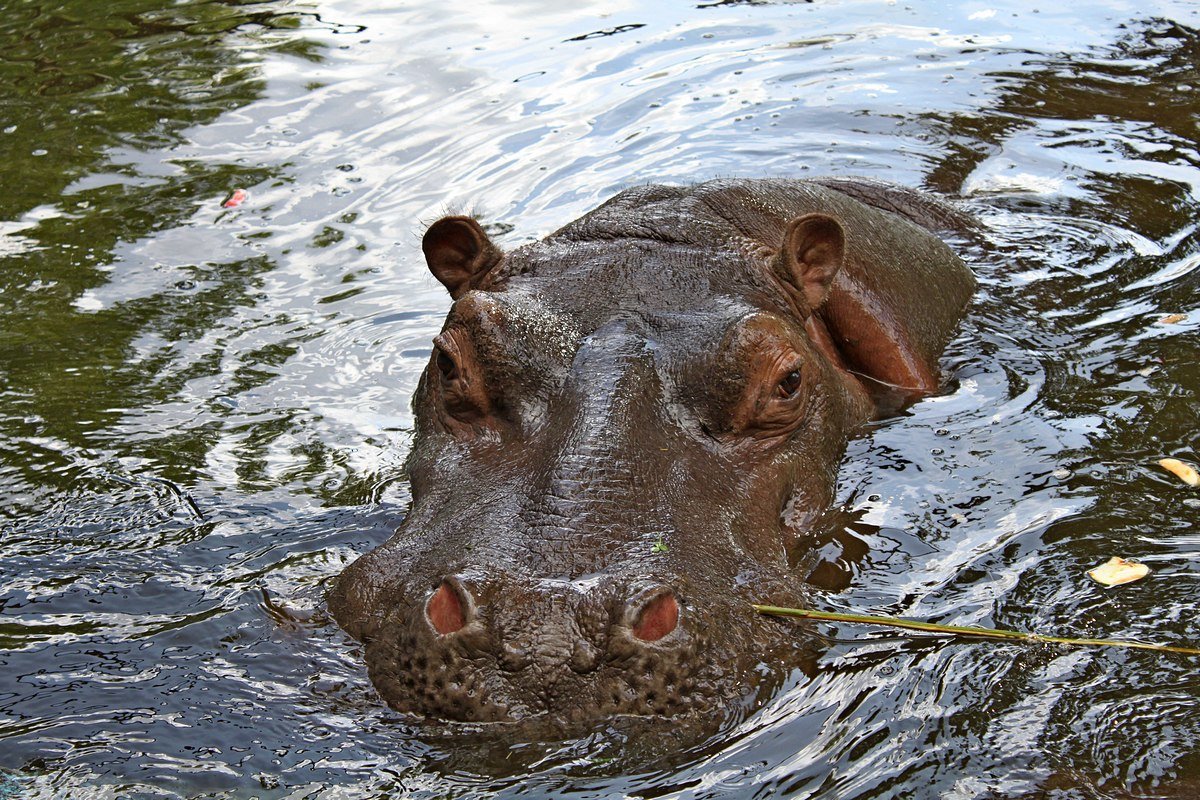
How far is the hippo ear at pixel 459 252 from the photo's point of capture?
6.37 metres

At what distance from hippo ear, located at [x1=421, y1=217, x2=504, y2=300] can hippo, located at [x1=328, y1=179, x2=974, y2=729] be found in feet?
0.04

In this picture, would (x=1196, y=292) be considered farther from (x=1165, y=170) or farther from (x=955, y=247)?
(x=1165, y=170)

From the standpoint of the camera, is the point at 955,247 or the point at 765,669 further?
the point at 955,247

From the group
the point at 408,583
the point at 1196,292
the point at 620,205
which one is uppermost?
the point at 620,205

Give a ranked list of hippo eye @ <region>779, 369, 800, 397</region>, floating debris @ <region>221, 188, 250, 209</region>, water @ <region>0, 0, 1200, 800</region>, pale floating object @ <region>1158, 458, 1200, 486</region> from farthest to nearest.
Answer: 1. floating debris @ <region>221, 188, 250, 209</region>
2. pale floating object @ <region>1158, 458, 1200, 486</region>
3. hippo eye @ <region>779, 369, 800, 397</region>
4. water @ <region>0, 0, 1200, 800</region>

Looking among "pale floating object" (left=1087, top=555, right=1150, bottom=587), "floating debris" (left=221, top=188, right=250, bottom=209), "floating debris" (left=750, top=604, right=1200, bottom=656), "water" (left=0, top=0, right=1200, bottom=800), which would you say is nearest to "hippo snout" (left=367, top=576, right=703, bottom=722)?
"water" (left=0, top=0, right=1200, bottom=800)

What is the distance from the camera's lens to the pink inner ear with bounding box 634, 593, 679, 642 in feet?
12.9

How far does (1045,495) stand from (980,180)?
5207 mm

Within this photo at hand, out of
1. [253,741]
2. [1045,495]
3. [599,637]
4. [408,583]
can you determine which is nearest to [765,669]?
[599,637]

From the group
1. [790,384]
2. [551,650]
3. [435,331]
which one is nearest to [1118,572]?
[790,384]

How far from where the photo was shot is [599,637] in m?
3.92

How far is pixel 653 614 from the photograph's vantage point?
3947 millimetres

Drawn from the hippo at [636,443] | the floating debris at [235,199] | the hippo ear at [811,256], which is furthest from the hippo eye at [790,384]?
the floating debris at [235,199]

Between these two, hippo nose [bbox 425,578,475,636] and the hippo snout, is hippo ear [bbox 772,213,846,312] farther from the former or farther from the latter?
hippo nose [bbox 425,578,475,636]
